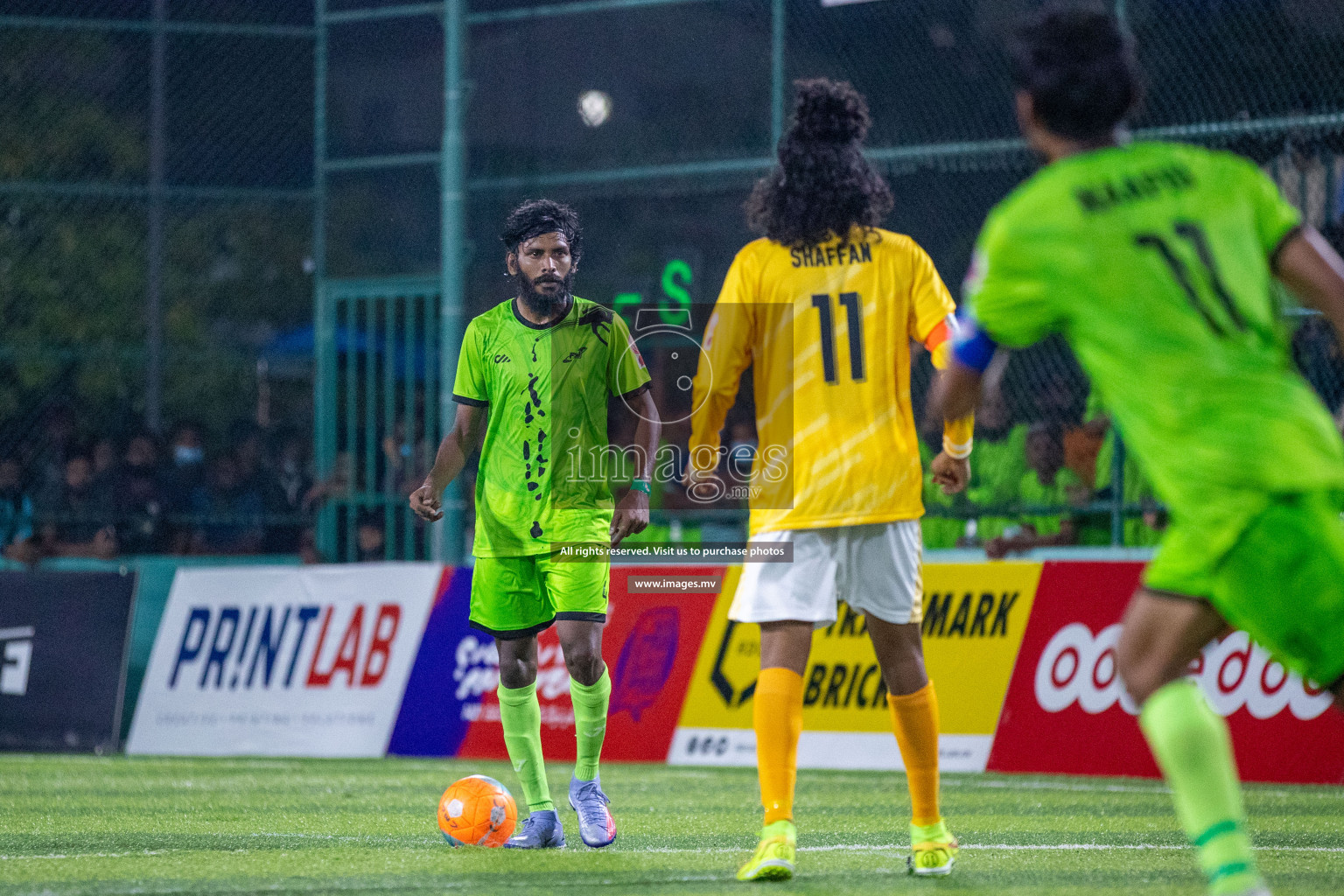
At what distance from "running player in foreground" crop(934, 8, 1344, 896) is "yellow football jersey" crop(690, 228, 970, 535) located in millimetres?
1558

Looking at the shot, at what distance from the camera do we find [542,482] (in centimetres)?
660

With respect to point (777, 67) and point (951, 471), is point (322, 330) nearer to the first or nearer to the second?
point (777, 67)

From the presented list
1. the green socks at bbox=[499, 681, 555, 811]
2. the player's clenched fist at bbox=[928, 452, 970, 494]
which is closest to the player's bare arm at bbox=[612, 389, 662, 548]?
the green socks at bbox=[499, 681, 555, 811]

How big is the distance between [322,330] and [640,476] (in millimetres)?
8805

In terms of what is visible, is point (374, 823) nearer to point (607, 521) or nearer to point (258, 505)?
point (607, 521)

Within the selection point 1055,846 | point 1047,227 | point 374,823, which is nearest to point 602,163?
point 374,823

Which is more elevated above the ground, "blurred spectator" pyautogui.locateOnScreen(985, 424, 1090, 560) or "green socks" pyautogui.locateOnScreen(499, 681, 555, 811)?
"blurred spectator" pyautogui.locateOnScreen(985, 424, 1090, 560)

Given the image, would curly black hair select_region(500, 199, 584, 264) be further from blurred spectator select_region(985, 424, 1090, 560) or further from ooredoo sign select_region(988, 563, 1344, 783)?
blurred spectator select_region(985, 424, 1090, 560)

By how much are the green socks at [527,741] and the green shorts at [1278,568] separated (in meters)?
3.36

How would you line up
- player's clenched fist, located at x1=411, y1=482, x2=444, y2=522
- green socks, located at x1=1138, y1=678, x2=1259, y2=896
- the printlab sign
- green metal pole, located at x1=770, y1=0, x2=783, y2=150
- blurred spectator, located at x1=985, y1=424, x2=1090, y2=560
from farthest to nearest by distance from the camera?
green metal pole, located at x1=770, y1=0, x2=783, y2=150 → the printlab sign → blurred spectator, located at x1=985, y1=424, x2=1090, y2=560 → player's clenched fist, located at x1=411, y1=482, x2=444, y2=522 → green socks, located at x1=1138, y1=678, x2=1259, y2=896

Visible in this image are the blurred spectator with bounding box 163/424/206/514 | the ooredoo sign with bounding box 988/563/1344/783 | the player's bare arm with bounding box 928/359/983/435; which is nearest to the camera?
the player's bare arm with bounding box 928/359/983/435

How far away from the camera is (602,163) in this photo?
48.4 ft

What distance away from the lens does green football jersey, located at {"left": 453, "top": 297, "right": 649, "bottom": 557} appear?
6.59m

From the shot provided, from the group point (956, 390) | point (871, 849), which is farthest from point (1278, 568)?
point (871, 849)
